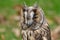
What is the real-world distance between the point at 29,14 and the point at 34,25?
1.02ft

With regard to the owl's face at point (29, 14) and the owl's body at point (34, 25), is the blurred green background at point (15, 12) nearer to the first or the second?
the owl's body at point (34, 25)

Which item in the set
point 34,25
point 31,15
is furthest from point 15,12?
point 31,15

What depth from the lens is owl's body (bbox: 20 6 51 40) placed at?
695 cm

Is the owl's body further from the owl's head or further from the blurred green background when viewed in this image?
the blurred green background

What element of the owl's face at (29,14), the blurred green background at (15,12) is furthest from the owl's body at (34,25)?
the blurred green background at (15,12)

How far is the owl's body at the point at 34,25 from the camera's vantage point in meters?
6.95

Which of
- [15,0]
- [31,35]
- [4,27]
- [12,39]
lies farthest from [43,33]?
[15,0]

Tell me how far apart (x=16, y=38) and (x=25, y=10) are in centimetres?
317

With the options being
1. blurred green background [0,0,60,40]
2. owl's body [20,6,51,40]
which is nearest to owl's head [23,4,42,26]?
owl's body [20,6,51,40]

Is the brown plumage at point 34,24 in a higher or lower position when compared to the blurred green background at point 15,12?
higher

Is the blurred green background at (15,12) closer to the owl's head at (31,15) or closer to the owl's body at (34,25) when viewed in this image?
the owl's body at (34,25)

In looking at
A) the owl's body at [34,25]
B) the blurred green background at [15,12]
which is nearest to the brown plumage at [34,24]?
the owl's body at [34,25]

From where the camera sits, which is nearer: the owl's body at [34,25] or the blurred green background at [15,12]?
the owl's body at [34,25]

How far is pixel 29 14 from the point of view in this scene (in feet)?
22.7
